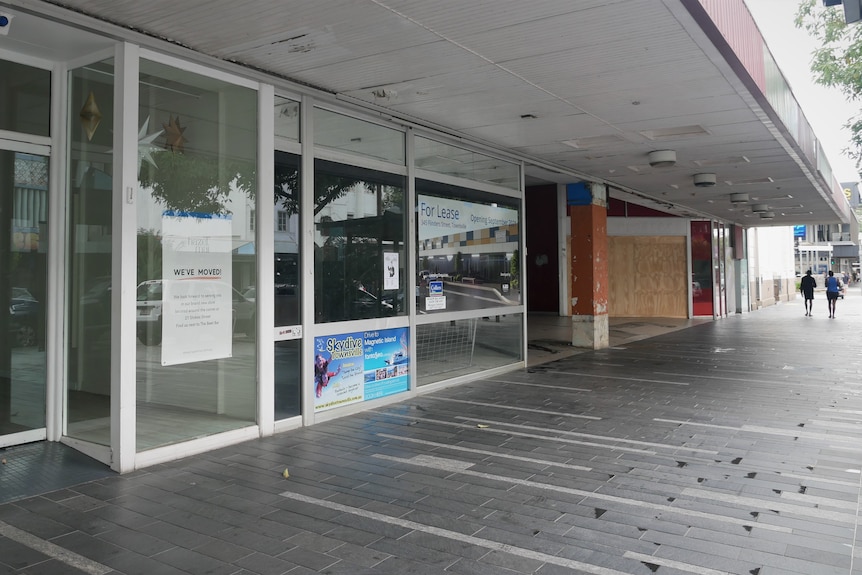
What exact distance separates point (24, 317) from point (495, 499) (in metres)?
4.18

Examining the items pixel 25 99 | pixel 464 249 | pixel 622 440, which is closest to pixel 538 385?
pixel 464 249

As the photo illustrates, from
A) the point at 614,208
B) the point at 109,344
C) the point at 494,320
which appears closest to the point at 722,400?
the point at 494,320

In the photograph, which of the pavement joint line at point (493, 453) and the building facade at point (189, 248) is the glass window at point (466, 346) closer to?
the building facade at point (189, 248)

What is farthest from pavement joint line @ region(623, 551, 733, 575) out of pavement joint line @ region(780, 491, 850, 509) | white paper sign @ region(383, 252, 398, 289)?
white paper sign @ region(383, 252, 398, 289)

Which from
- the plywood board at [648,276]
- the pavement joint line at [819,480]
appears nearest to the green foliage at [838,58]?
the plywood board at [648,276]

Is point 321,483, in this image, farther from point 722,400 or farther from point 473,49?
point 722,400

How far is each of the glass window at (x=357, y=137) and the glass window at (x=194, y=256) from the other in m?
0.84

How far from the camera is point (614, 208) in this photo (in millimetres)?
20953

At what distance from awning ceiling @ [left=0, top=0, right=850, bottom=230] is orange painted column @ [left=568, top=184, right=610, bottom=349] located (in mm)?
2758

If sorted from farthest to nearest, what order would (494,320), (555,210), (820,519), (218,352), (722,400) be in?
(555,210) < (494,320) < (722,400) < (218,352) < (820,519)

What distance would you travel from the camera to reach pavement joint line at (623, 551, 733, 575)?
3070 millimetres

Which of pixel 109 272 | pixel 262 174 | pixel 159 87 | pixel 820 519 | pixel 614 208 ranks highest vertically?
pixel 614 208

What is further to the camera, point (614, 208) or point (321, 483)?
point (614, 208)

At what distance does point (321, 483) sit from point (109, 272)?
232 centimetres
